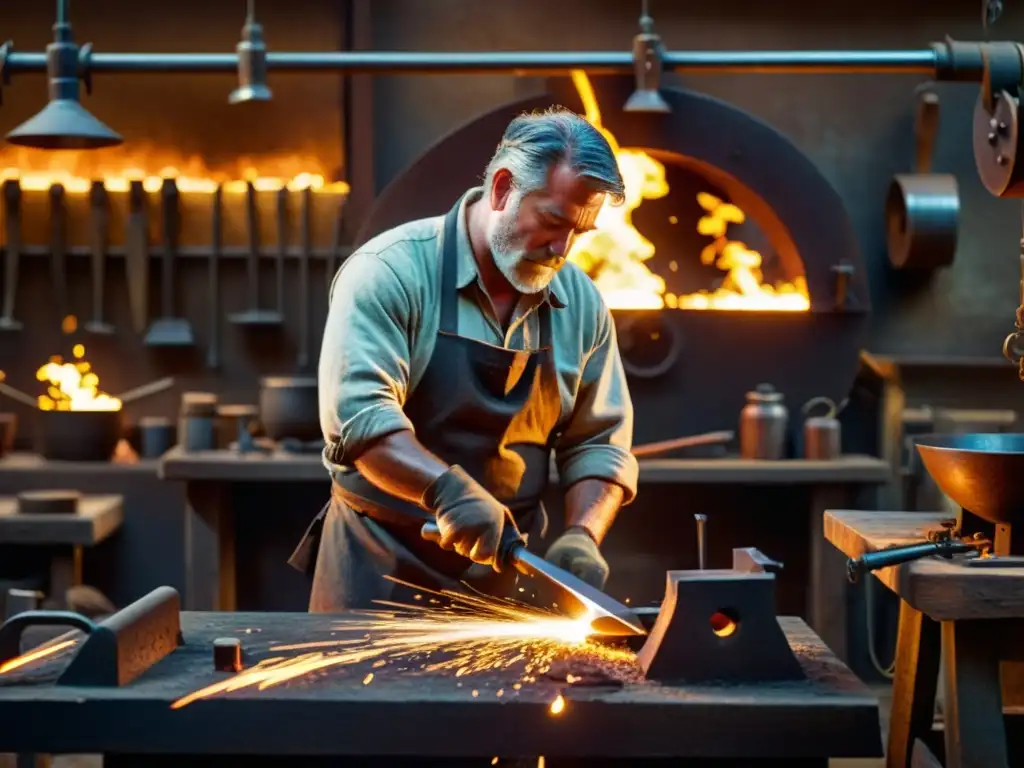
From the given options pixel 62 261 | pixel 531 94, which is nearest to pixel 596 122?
pixel 531 94

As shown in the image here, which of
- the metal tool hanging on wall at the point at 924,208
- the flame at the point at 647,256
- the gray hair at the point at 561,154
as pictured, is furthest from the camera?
the metal tool hanging on wall at the point at 924,208

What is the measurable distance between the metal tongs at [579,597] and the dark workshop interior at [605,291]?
0.08m

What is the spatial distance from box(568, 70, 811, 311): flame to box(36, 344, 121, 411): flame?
1948 mm

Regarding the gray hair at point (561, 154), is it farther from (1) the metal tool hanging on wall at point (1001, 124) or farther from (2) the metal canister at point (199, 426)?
(2) the metal canister at point (199, 426)

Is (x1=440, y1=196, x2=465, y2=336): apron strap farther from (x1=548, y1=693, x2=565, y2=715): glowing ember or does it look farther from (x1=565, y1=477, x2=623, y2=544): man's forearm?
(x1=548, y1=693, x2=565, y2=715): glowing ember

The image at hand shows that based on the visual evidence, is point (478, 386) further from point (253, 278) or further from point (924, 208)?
point (924, 208)

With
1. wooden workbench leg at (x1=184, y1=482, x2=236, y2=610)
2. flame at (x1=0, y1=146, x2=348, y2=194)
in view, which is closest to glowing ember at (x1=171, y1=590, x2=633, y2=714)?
wooden workbench leg at (x1=184, y1=482, x2=236, y2=610)

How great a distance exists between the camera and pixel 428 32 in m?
5.56

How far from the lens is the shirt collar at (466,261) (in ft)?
9.74

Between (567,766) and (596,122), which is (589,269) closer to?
(596,122)

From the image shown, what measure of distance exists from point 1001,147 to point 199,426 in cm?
295

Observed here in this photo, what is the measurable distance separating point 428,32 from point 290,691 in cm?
389

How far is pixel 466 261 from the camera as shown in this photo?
9.78 feet

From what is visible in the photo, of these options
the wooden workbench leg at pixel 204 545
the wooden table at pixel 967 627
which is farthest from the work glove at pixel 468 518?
the wooden workbench leg at pixel 204 545
